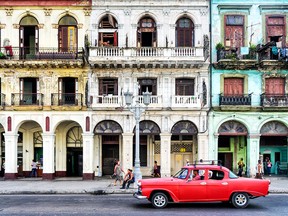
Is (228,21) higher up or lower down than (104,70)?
higher up

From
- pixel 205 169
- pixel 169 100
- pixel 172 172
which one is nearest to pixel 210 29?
pixel 169 100

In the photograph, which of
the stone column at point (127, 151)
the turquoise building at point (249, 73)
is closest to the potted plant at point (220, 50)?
the turquoise building at point (249, 73)

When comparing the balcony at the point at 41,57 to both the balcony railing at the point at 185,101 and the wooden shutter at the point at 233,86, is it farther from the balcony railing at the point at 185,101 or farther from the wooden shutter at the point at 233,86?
the wooden shutter at the point at 233,86

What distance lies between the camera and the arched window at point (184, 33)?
103ft

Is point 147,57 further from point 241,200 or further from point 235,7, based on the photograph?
point 241,200

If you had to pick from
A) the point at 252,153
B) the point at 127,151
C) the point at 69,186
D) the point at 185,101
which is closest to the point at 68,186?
the point at 69,186

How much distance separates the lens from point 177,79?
102 feet

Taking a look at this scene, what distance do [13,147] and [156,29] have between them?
13.6 metres

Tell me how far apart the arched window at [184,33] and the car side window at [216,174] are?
1542cm

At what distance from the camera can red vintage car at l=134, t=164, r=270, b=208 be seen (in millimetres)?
17531

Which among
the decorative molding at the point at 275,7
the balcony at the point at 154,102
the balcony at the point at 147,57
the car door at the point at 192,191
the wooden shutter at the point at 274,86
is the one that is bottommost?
the car door at the point at 192,191

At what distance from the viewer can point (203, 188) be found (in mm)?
17500

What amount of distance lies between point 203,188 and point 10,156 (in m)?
18.1

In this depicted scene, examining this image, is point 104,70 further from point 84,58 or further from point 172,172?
point 172,172
